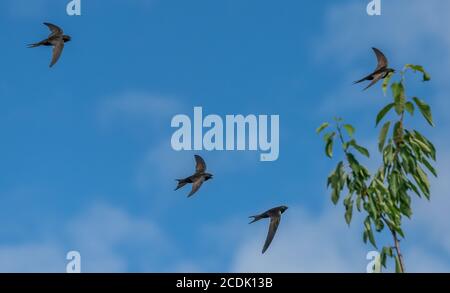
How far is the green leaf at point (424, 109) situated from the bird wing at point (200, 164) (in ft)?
30.0

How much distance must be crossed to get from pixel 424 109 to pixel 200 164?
9211mm

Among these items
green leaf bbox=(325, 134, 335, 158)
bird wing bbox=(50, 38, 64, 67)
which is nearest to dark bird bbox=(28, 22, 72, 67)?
bird wing bbox=(50, 38, 64, 67)

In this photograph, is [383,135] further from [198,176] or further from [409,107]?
[198,176]

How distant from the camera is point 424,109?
11180 mm

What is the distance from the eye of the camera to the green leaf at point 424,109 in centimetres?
1110

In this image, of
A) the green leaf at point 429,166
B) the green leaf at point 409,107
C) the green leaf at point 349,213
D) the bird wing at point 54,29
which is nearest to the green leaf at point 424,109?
the green leaf at point 409,107

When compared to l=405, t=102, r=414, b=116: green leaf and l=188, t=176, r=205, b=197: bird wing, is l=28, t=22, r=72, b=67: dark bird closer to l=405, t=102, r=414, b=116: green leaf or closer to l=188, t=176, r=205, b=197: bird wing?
l=188, t=176, r=205, b=197: bird wing

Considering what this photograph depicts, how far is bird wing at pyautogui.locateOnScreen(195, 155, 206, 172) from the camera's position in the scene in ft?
64.8

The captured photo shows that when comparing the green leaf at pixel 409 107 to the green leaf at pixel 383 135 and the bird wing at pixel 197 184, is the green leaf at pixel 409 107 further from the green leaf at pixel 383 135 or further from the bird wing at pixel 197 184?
the bird wing at pixel 197 184

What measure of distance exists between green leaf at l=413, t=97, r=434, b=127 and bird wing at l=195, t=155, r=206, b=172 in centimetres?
914
